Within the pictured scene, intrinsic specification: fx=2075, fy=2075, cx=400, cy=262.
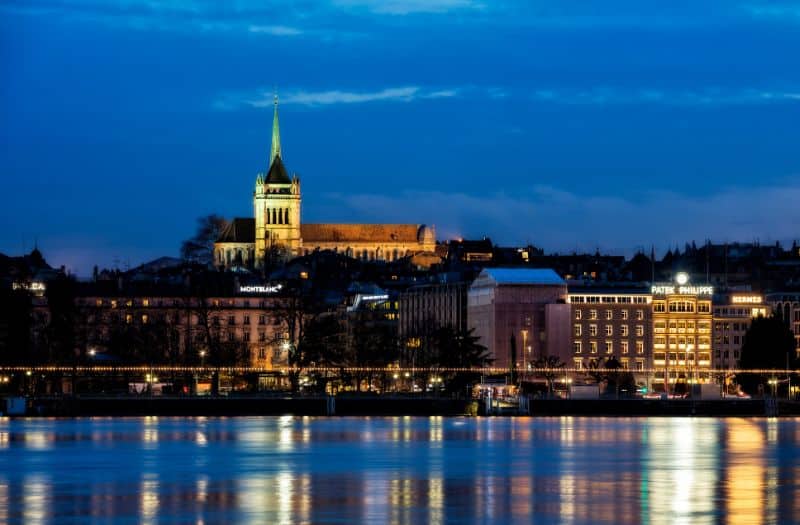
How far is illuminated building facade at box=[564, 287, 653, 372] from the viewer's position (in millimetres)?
174250

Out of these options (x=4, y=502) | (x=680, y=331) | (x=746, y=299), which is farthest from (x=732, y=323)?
(x=4, y=502)

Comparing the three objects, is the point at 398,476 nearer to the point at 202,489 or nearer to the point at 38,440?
the point at 202,489

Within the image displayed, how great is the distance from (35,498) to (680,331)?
131775 mm

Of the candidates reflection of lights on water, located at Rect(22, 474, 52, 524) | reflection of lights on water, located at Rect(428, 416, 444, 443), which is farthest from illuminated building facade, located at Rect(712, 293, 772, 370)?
reflection of lights on water, located at Rect(22, 474, 52, 524)

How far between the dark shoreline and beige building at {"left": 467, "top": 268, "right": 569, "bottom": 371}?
108 feet

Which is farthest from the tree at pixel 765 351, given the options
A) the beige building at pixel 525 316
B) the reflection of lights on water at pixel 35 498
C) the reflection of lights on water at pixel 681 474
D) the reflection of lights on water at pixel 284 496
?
the reflection of lights on water at pixel 35 498

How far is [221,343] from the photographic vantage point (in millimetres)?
170000

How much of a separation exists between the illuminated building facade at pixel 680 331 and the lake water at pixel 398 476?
255 ft

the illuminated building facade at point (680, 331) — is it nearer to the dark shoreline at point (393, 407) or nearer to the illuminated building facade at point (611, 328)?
the illuminated building facade at point (611, 328)

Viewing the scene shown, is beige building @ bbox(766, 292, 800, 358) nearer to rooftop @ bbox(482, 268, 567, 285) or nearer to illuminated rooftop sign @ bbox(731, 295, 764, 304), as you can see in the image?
illuminated rooftop sign @ bbox(731, 295, 764, 304)

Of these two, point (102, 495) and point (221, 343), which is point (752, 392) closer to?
point (221, 343)

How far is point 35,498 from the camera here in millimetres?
51625

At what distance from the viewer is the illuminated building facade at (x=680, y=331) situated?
176875 millimetres

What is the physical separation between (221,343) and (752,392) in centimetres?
4326
